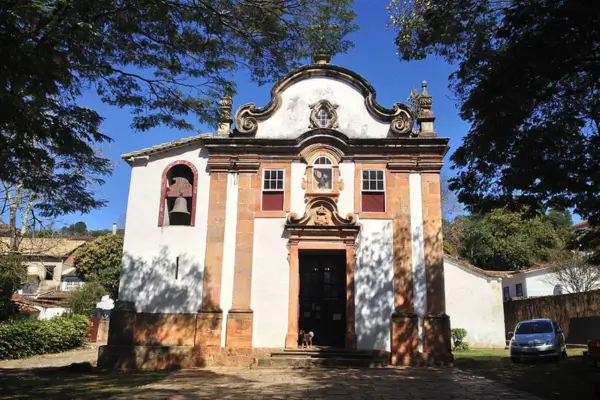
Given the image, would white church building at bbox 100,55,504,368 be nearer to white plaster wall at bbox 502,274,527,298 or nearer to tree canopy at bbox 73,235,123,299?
tree canopy at bbox 73,235,123,299

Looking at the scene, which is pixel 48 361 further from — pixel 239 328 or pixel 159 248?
pixel 239 328

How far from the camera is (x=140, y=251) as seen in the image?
15562 mm

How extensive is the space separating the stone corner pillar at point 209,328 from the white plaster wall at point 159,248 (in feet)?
1.45

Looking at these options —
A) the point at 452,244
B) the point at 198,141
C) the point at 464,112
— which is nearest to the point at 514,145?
the point at 464,112

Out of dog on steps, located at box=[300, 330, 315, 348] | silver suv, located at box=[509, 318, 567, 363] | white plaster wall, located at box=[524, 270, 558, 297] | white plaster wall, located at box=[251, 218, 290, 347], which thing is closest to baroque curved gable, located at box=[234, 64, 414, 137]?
white plaster wall, located at box=[251, 218, 290, 347]

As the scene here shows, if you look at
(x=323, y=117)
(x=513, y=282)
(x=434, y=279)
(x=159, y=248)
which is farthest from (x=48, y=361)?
(x=513, y=282)

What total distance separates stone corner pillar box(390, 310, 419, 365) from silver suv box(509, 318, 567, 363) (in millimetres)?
3974

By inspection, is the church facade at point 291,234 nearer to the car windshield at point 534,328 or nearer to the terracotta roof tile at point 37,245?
the car windshield at point 534,328

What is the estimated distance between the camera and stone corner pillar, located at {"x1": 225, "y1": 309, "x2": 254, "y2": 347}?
14.6 metres

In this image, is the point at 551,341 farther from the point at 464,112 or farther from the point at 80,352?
the point at 80,352

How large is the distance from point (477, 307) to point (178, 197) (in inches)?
589

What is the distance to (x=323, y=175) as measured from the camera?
52.0 feet

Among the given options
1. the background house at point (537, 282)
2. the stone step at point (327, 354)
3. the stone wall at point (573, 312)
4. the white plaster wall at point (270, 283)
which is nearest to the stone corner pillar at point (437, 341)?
the stone step at point (327, 354)

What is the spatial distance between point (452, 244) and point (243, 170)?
24799mm
